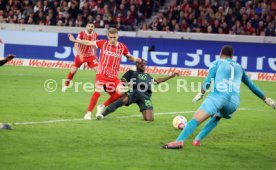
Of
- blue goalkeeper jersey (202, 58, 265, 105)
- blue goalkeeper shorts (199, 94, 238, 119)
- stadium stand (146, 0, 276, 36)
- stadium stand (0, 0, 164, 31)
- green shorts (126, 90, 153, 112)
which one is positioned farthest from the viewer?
stadium stand (0, 0, 164, 31)

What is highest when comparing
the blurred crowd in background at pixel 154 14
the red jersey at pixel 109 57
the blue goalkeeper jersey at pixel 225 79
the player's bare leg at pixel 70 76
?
the blue goalkeeper jersey at pixel 225 79

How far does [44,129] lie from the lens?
13117 millimetres

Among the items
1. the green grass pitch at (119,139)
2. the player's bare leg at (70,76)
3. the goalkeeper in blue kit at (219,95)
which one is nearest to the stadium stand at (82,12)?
the player's bare leg at (70,76)

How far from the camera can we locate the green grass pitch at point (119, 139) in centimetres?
993

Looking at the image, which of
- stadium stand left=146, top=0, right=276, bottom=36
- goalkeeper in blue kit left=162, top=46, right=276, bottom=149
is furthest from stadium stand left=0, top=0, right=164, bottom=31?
goalkeeper in blue kit left=162, top=46, right=276, bottom=149

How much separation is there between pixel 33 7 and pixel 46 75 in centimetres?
A: 1108

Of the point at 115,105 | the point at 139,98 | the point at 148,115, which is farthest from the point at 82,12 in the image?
the point at 148,115

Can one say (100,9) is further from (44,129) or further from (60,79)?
(44,129)

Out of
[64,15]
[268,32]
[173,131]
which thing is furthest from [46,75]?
[173,131]

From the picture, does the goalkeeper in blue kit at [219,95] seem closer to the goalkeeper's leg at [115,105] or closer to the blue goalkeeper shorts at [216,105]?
the blue goalkeeper shorts at [216,105]

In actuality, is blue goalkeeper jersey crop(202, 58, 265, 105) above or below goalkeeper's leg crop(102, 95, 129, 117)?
above

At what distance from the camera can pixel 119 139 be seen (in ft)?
40.2

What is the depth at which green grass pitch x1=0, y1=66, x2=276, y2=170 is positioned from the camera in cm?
993

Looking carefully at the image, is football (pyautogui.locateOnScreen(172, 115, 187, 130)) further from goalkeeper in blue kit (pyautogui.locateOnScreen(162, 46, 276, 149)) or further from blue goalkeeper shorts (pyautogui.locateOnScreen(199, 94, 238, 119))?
blue goalkeeper shorts (pyautogui.locateOnScreen(199, 94, 238, 119))
